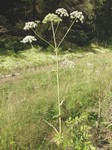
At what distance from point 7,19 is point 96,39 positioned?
7.28 metres

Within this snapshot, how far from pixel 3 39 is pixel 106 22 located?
34.8 ft

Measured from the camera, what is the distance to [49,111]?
5.45m

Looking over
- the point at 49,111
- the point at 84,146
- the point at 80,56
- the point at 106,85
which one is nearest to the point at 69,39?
the point at 80,56

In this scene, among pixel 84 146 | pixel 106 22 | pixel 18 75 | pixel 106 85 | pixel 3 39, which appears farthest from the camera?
pixel 106 22

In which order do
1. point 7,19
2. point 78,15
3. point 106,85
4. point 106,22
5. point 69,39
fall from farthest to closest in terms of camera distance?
point 106,22 < point 69,39 < point 7,19 < point 106,85 < point 78,15

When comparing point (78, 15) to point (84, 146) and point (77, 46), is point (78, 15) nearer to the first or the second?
point (84, 146)

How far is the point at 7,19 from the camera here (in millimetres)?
18125

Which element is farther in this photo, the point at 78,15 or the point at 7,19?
the point at 7,19

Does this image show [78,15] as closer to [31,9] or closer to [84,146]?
[84,146]

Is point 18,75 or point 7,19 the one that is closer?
point 18,75

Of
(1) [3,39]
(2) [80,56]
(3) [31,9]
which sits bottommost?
(2) [80,56]

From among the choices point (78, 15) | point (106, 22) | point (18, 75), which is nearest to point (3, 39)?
point (18, 75)

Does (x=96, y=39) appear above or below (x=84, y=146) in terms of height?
below

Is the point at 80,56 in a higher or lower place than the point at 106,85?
lower
